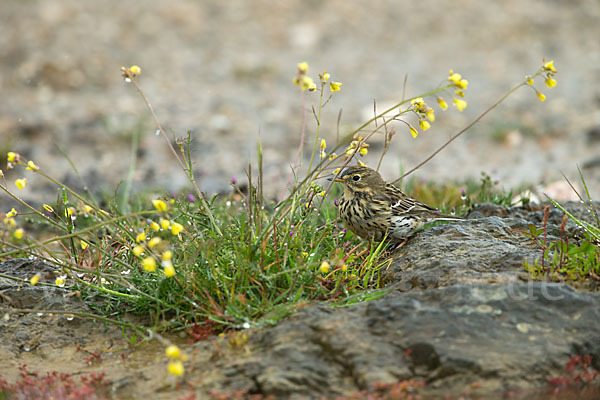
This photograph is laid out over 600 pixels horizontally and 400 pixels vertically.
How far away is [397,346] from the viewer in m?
3.51

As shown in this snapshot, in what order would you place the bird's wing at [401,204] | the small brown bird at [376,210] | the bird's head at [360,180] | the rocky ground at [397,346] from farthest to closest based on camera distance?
the bird's head at [360,180], the bird's wing at [401,204], the small brown bird at [376,210], the rocky ground at [397,346]

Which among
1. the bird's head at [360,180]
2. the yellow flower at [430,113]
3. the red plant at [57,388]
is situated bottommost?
the red plant at [57,388]

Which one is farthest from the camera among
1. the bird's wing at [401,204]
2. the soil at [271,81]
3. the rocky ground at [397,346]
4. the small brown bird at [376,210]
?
the soil at [271,81]

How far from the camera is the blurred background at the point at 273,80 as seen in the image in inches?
385

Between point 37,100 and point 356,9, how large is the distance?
683 centimetres

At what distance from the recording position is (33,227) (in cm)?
693

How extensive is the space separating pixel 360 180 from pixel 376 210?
38 cm

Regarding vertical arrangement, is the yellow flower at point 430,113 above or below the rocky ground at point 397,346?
above

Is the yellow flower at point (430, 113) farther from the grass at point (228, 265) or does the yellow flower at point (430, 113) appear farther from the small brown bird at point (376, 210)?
the small brown bird at point (376, 210)

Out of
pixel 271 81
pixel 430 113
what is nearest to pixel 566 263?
pixel 430 113

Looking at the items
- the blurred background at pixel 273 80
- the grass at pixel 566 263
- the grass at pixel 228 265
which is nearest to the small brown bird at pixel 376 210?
the grass at pixel 228 265

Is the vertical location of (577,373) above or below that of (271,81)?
below

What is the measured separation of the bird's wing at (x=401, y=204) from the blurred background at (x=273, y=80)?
2.96m

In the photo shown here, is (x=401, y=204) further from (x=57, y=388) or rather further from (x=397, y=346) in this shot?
(x=57, y=388)
